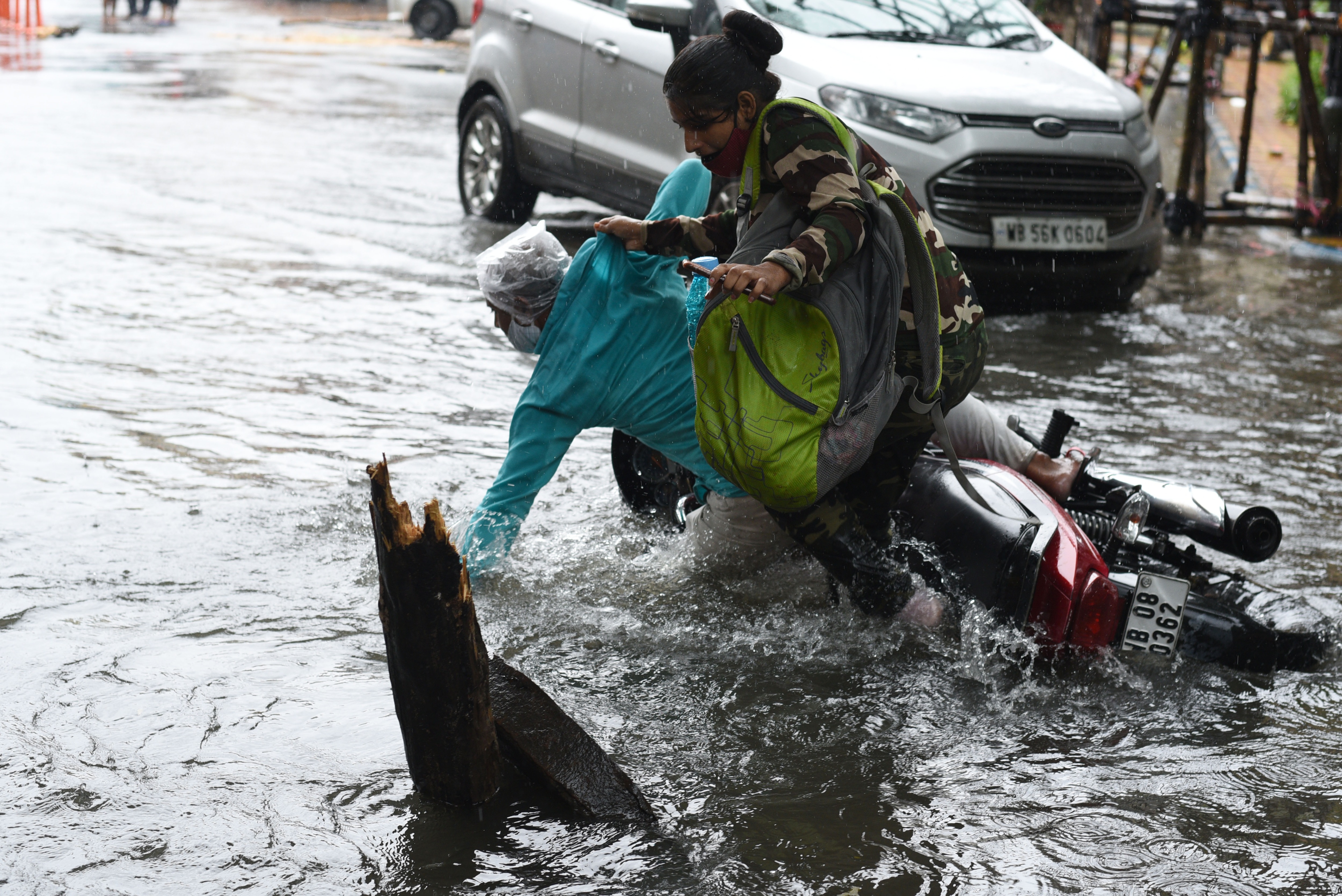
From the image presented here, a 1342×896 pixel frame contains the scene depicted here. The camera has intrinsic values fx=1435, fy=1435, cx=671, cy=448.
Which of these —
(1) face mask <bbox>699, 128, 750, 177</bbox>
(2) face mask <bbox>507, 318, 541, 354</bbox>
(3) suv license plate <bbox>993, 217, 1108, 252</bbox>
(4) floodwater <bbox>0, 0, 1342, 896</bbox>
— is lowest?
(4) floodwater <bbox>0, 0, 1342, 896</bbox>

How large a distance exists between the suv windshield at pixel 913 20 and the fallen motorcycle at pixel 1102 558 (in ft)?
13.4

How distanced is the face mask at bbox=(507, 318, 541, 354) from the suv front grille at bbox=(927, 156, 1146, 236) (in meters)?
3.63

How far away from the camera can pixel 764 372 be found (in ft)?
10.5

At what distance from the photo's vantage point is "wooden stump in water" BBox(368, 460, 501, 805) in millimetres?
2770

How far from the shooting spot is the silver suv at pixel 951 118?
7125 mm

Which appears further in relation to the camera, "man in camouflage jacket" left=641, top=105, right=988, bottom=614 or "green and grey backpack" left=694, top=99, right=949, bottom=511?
"green and grey backpack" left=694, top=99, right=949, bottom=511

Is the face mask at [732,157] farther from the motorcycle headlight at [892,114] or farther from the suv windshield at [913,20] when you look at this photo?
the suv windshield at [913,20]

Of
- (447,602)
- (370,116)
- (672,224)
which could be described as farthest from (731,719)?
(370,116)

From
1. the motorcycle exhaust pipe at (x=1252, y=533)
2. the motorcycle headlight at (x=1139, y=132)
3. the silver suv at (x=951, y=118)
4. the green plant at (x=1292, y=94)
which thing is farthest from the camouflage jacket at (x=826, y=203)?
the green plant at (x=1292, y=94)

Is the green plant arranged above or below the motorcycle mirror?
above

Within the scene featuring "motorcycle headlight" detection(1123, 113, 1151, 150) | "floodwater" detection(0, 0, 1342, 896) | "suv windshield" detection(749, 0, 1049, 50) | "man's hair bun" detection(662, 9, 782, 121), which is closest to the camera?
"floodwater" detection(0, 0, 1342, 896)

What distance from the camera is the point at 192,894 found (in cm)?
273

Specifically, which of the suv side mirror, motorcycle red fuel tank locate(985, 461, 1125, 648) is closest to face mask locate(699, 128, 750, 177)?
motorcycle red fuel tank locate(985, 461, 1125, 648)

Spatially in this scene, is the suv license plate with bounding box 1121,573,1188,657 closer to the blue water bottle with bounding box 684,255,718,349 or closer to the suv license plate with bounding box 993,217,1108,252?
the blue water bottle with bounding box 684,255,718,349
